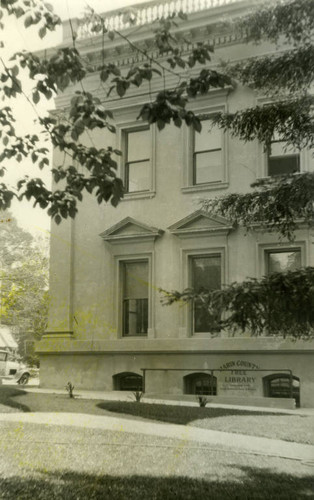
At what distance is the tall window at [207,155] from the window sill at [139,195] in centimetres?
34

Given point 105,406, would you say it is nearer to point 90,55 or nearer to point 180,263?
point 180,263

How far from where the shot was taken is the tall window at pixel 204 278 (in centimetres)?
400

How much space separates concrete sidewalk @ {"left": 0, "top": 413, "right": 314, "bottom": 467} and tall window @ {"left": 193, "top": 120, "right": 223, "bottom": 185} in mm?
1838

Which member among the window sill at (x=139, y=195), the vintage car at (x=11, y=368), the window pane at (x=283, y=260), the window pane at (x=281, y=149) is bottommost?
the vintage car at (x=11, y=368)

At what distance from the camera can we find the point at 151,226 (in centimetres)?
428

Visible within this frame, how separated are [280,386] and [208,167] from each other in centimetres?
166

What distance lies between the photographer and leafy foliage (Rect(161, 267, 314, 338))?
3611 mm

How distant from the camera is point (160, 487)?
4.03 m

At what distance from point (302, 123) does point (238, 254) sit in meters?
1.04

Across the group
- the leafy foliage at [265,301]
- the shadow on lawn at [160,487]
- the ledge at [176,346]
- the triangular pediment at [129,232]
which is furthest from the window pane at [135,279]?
the shadow on lawn at [160,487]

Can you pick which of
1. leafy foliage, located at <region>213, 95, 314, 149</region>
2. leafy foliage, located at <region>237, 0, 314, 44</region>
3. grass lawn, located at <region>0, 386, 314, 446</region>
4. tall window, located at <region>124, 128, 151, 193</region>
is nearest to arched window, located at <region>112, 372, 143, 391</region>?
grass lawn, located at <region>0, 386, 314, 446</region>

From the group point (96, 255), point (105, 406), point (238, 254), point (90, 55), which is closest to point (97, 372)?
point (105, 406)

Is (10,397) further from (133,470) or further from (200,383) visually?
(200,383)

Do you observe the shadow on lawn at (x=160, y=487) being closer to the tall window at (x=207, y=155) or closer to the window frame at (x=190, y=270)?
the window frame at (x=190, y=270)
